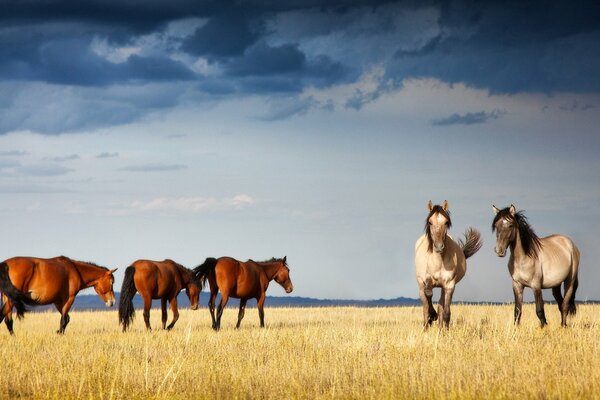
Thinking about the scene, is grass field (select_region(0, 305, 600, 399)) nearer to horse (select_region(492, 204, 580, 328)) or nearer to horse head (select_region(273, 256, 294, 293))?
horse (select_region(492, 204, 580, 328))

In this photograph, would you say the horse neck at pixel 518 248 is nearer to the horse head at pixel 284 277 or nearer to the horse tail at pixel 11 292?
the horse head at pixel 284 277

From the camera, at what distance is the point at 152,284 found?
63.1 ft

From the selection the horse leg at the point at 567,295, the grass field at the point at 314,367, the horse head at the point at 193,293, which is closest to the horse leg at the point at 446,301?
the grass field at the point at 314,367

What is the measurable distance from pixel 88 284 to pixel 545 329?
1080cm

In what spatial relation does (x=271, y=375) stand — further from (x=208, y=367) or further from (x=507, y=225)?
(x=507, y=225)

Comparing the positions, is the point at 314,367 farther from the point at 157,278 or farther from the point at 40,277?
the point at 157,278

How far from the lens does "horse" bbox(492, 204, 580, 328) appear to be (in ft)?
52.1

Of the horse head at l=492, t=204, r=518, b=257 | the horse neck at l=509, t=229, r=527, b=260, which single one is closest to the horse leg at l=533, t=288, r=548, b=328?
the horse neck at l=509, t=229, r=527, b=260

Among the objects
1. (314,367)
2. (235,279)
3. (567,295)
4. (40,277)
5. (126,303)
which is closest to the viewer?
(314,367)

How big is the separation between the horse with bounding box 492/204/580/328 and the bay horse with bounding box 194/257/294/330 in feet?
22.7

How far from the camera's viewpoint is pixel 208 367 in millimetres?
11078

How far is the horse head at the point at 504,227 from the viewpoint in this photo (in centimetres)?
1576

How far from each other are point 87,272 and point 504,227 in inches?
396

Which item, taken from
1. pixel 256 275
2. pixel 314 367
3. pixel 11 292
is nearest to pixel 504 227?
pixel 314 367
